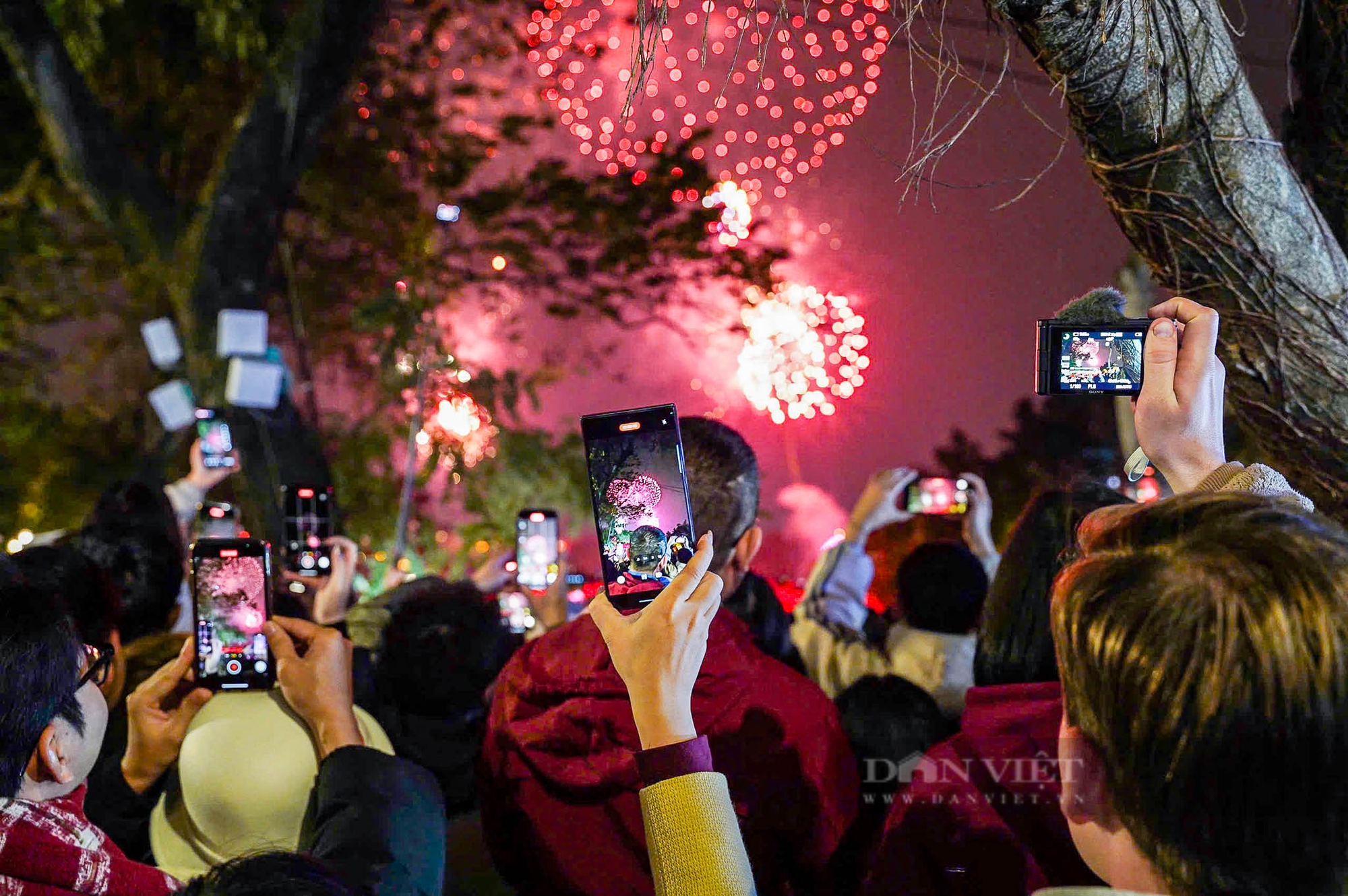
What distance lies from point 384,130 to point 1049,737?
8.13 metres

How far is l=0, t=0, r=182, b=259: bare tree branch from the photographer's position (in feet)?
21.2

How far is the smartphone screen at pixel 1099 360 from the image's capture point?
1.73 metres

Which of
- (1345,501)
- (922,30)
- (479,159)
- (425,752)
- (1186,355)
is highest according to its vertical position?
(479,159)

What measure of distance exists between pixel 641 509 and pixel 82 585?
1.70 metres

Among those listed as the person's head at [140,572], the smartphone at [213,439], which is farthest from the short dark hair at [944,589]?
the smartphone at [213,439]

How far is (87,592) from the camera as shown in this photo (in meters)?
2.70

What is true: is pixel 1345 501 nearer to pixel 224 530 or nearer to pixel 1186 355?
pixel 1186 355

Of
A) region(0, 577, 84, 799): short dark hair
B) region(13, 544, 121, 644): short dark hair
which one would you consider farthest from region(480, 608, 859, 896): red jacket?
region(13, 544, 121, 644): short dark hair

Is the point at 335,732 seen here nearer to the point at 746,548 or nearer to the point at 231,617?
the point at 231,617

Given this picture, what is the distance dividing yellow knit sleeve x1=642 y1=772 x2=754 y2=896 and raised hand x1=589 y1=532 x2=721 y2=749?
0.07 m

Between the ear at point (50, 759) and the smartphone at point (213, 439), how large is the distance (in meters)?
3.97

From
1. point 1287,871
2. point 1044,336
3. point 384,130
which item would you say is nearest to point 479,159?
point 384,130

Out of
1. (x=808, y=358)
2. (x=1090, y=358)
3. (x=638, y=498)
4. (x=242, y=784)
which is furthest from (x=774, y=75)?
(x=242, y=784)

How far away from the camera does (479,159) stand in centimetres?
829
